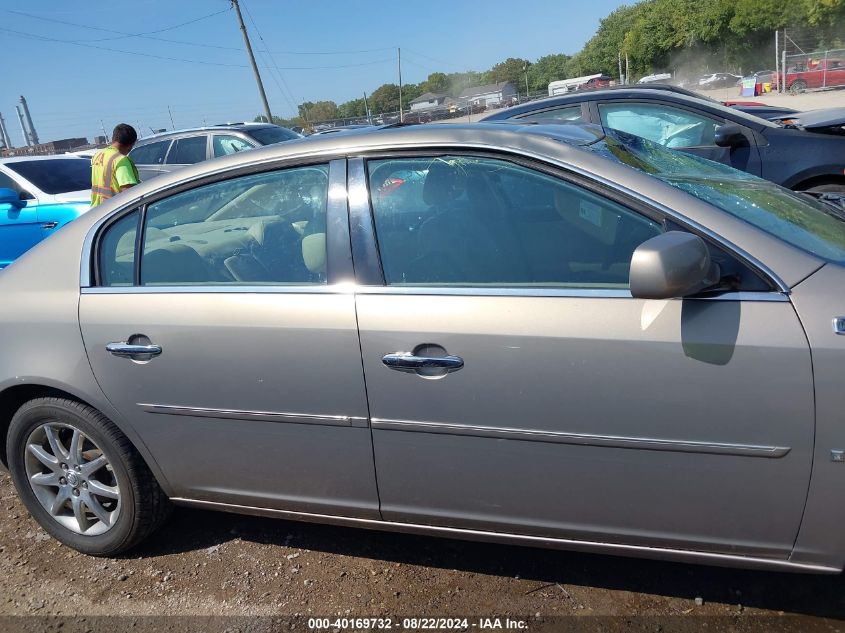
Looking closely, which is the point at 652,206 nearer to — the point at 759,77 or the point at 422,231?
the point at 422,231

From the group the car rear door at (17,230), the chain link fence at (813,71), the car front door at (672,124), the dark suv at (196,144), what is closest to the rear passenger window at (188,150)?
the dark suv at (196,144)

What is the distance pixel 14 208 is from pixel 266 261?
541 centimetres

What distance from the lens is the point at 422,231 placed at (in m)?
2.28

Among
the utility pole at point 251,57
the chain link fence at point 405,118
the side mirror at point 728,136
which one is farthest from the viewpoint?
the chain link fence at point 405,118

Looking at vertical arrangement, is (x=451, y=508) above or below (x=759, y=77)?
below

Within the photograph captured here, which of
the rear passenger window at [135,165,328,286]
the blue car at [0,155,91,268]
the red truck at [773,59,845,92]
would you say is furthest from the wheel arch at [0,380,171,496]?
the red truck at [773,59,845,92]

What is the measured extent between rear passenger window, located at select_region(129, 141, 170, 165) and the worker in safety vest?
15.2ft

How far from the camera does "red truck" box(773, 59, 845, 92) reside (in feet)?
96.7

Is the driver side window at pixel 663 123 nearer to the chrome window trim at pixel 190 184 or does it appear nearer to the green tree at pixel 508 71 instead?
the chrome window trim at pixel 190 184

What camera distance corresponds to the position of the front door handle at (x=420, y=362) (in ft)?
6.77

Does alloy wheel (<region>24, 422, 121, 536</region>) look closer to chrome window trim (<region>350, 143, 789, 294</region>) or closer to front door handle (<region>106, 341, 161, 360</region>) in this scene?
front door handle (<region>106, 341, 161, 360</region>)

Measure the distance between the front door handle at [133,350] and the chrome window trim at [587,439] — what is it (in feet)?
2.86

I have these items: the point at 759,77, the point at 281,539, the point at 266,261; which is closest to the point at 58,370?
the point at 266,261

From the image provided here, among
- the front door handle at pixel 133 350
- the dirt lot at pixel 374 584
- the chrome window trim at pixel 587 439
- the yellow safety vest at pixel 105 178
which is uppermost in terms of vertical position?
the yellow safety vest at pixel 105 178
